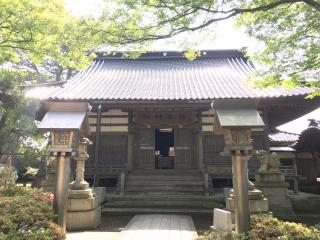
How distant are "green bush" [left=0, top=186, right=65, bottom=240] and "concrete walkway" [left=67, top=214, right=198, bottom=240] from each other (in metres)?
1.32

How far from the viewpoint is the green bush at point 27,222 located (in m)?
4.78

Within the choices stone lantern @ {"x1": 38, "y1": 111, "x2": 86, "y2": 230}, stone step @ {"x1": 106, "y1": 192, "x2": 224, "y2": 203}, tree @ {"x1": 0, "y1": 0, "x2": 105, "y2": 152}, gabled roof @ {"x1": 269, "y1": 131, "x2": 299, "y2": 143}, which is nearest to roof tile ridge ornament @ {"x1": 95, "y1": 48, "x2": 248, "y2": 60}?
gabled roof @ {"x1": 269, "y1": 131, "x2": 299, "y2": 143}

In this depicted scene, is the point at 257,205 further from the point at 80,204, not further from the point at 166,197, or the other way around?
the point at 80,204

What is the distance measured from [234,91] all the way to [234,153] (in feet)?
25.7

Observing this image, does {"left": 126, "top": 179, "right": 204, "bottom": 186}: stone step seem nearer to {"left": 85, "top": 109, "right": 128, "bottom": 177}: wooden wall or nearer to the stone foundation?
{"left": 85, "top": 109, "right": 128, "bottom": 177}: wooden wall

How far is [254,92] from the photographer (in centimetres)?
1245

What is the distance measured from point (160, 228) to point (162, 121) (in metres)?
6.86

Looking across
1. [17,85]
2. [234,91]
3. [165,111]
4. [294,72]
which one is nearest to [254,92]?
[234,91]

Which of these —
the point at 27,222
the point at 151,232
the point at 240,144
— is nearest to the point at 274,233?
the point at 240,144

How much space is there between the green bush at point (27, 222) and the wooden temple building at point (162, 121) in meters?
5.24

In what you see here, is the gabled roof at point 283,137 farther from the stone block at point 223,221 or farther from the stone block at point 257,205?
the stone block at point 223,221

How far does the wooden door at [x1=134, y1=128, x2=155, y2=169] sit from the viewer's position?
1312 centimetres

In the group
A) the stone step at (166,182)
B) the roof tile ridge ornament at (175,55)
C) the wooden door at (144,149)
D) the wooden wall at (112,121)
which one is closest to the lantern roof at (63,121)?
the stone step at (166,182)

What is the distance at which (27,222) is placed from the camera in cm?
524
